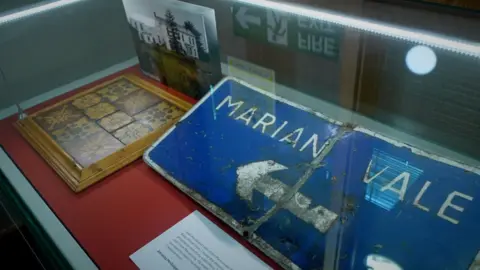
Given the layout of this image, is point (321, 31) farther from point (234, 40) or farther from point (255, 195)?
point (255, 195)

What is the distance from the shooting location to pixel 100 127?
117cm

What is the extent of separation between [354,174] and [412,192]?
0.40 ft

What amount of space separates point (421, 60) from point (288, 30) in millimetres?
354

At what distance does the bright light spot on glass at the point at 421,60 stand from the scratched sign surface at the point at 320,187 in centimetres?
18

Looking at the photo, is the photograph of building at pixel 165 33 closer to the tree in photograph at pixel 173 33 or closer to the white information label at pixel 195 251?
the tree in photograph at pixel 173 33

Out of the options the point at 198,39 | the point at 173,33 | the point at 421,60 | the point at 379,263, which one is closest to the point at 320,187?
the point at 379,263

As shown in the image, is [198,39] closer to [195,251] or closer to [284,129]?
[284,129]

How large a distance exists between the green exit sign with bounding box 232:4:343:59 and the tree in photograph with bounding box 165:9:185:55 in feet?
0.58

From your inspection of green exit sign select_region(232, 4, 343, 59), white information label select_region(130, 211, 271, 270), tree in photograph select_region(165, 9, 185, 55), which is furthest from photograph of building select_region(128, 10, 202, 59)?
white information label select_region(130, 211, 271, 270)

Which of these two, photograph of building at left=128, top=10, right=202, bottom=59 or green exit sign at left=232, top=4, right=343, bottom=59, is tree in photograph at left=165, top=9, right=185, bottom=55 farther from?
green exit sign at left=232, top=4, right=343, bottom=59

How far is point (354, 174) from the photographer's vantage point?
0.87m

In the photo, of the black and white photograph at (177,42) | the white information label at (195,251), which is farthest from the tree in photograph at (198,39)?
the white information label at (195,251)

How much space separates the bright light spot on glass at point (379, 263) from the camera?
2.27ft

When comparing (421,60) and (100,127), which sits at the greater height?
(421,60)
